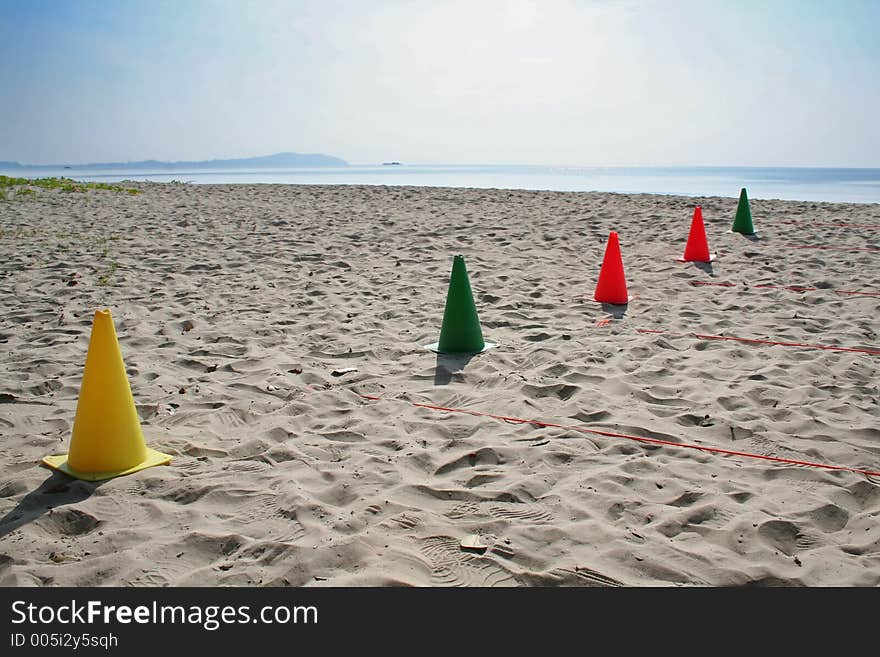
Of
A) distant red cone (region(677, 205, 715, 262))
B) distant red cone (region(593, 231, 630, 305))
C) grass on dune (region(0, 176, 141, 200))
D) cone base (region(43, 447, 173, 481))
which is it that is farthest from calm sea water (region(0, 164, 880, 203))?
cone base (region(43, 447, 173, 481))

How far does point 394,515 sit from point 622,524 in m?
0.88

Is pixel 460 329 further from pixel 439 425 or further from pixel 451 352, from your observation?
pixel 439 425

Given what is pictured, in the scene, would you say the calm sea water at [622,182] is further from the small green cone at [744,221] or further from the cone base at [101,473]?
the cone base at [101,473]

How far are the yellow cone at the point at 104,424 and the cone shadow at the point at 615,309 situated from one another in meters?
3.87

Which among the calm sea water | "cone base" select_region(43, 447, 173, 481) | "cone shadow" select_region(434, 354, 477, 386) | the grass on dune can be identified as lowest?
"cone base" select_region(43, 447, 173, 481)

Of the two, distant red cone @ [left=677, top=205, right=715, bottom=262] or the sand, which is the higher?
distant red cone @ [left=677, top=205, right=715, bottom=262]

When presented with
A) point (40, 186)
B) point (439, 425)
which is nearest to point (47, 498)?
point (439, 425)

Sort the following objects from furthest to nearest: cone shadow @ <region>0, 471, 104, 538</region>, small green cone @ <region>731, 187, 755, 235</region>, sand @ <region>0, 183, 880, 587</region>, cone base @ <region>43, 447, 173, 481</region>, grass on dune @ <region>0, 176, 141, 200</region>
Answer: grass on dune @ <region>0, 176, 141, 200</region>, small green cone @ <region>731, 187, 755, 235</region>, cone base @ <region>43, 447, 173, 481</region>, cone shadow @ <region>0, 471, 104, 538</region>, sand @ <region>0, 183, 880, 587</region>

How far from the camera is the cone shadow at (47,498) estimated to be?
2525 mm

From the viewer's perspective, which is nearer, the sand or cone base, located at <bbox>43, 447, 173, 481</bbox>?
the sand

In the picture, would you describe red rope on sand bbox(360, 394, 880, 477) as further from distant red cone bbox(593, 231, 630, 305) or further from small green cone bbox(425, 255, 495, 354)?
distant red cone bbox(593, 231, 630, 305)

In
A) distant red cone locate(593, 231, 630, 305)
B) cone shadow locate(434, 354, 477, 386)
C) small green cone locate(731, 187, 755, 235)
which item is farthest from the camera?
small green cone locate(731, 187, 755, 235)

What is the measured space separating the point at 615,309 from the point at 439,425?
9.71 feet

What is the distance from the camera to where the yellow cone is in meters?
2.92
